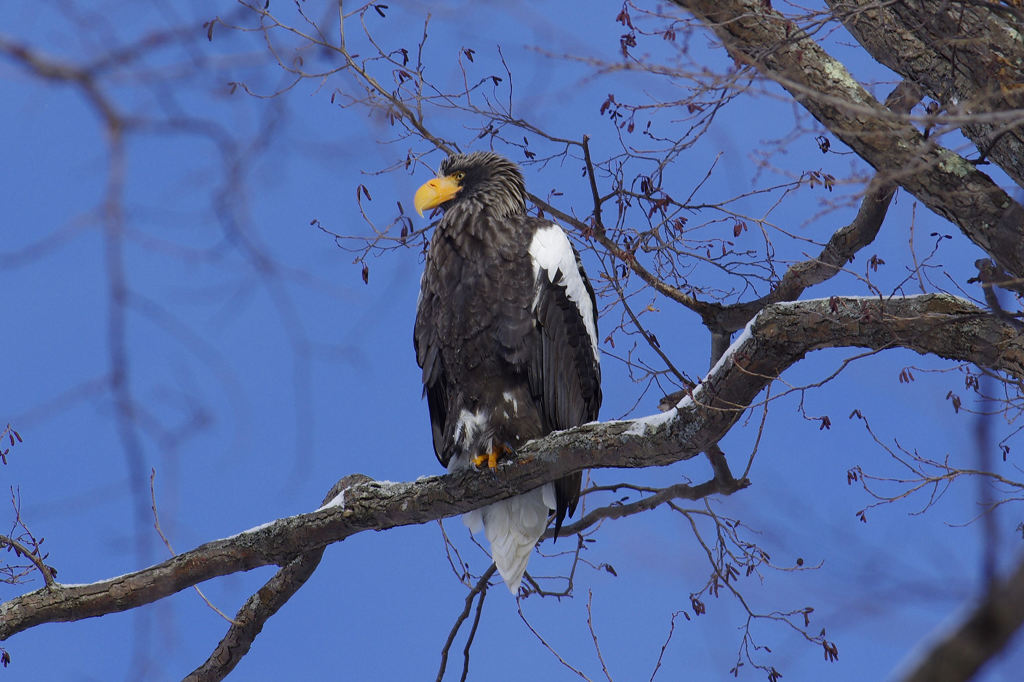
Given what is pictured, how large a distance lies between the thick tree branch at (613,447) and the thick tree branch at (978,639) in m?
2.04

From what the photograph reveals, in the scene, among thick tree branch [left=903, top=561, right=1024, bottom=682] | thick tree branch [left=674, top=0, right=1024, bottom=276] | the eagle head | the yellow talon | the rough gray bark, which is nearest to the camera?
thick tree branch [left=903, top=561, right=1024, bottom=682]

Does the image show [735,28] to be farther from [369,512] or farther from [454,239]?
[369,512]

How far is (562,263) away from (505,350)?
1.51 ft

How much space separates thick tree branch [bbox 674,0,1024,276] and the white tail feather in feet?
6.50

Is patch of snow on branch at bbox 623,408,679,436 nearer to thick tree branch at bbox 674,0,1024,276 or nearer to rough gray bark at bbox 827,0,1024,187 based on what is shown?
thick tree branch at bbox 674,0,1024,276

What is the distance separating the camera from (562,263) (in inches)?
163

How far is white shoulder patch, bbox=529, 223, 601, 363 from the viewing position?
411 cm

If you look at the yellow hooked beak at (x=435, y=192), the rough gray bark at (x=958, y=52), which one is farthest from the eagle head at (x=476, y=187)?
the rough gray bark at (x=958, y=52)

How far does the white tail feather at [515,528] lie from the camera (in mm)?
4367

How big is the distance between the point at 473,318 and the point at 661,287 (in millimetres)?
918

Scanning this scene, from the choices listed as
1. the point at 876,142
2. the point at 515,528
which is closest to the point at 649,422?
the point at 515,528

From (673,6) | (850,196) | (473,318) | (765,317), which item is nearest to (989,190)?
(765,317)

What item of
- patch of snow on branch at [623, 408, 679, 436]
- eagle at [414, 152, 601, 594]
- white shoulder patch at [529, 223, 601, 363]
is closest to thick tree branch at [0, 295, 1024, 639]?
patch of snow on branch at [623, 408, 679, 436]

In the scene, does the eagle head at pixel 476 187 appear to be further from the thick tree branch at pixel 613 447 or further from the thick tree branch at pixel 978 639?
the thick tree branch at pixel 978 639
